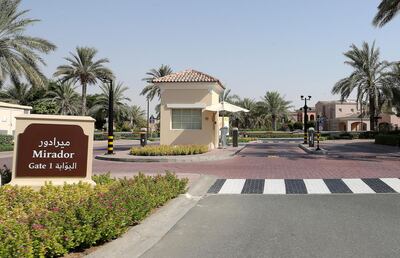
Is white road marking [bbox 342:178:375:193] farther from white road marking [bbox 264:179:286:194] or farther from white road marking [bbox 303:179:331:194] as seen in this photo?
white road marking [bbox 264:179:286:194]

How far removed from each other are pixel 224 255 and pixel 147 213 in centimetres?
229

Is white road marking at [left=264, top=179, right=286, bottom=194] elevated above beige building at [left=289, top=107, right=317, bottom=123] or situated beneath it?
situated beneath

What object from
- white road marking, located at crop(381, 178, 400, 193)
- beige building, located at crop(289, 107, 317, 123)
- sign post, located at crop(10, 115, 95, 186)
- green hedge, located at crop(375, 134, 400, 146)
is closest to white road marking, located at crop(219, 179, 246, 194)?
sign post, located at crop(10, 115, 95, 186)

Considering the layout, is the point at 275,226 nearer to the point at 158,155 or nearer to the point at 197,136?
the point at 158,155

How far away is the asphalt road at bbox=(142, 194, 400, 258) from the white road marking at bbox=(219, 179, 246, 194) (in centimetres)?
122

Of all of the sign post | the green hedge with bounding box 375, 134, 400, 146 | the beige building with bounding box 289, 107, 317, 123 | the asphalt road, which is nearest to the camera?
the asphalt road

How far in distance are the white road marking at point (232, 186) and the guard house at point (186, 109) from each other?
13604mm

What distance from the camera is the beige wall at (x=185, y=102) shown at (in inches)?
1045

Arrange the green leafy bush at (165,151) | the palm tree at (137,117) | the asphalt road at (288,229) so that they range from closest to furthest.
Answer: the asphalt road at (288,229), the green leafy bush at (165,151), the palm tree at (137,117)

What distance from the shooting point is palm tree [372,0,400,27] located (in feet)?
85.0

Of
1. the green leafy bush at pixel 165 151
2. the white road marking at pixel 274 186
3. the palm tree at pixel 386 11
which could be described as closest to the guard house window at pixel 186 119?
the green leafy bush at pixel 165 151

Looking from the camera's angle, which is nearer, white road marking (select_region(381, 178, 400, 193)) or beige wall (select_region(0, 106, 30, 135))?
white road marking (select_region(381, 178, 400, 193))

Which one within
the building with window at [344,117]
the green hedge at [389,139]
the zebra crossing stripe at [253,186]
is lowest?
the zebra crossing stripe at [253,186]

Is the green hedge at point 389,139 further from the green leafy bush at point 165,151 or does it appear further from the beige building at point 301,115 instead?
the beige building at point 301,115
